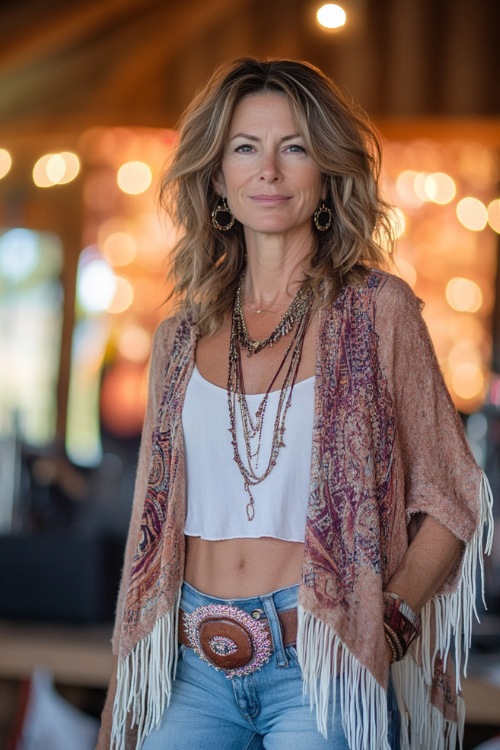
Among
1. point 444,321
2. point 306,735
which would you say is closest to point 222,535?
point 306,735

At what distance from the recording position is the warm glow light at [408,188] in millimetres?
7016

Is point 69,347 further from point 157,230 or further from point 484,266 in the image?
point 484,266

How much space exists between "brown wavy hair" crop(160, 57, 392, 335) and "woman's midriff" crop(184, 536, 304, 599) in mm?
443

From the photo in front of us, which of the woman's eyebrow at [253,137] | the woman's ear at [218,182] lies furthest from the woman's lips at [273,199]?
the woman's ear at [218,182]

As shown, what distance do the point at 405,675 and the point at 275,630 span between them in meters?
0.32

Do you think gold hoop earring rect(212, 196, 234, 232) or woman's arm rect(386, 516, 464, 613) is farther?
gold hoop earring rect(212, 196, 234, 232)

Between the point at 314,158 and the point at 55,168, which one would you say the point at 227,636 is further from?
the point at 55,168

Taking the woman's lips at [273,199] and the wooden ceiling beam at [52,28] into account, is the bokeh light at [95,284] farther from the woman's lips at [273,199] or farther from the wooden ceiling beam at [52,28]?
the woman's lips at [273,199]

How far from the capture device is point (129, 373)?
7.27 metres

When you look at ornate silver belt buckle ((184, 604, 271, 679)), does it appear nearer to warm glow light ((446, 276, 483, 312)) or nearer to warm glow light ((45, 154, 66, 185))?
warm glow light ((446, 276, 483, 312))

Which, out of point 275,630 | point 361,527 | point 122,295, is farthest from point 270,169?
point 122,295

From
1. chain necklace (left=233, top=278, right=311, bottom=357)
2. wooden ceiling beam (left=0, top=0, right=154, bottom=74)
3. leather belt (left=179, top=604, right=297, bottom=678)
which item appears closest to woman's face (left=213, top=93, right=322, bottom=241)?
chain necklace (left=233, top=278, right=311, bottom=357)

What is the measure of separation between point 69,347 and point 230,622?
19.5ft

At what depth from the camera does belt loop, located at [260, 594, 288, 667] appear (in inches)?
65.6
